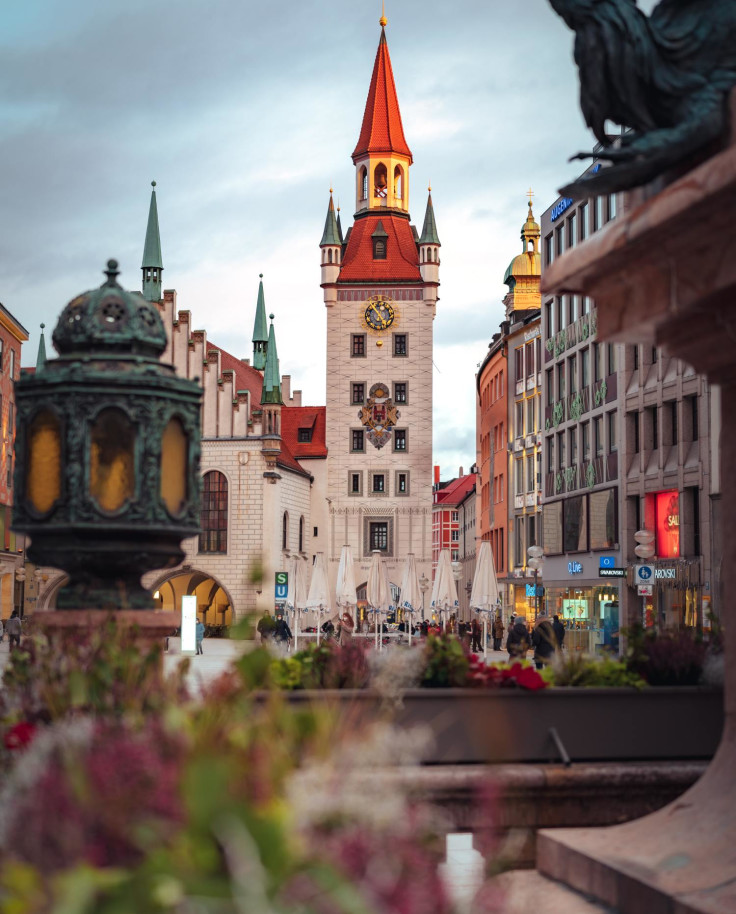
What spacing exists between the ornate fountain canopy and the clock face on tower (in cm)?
7904

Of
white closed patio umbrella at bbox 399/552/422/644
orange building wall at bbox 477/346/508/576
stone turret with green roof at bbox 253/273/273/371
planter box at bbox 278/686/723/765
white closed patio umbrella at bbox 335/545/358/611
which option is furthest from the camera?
stone turret with green roof at bbox 253/273/273/371

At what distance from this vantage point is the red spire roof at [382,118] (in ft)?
301

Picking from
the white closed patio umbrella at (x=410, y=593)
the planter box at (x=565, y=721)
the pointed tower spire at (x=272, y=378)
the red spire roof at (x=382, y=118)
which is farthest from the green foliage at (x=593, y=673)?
the red spire roof at (x=382, y=118)

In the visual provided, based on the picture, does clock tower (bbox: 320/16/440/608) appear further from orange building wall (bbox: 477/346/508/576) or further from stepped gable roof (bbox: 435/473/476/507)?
stepped gable roof (bbox: 435/473/476/507)

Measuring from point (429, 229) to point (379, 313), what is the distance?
7.14m

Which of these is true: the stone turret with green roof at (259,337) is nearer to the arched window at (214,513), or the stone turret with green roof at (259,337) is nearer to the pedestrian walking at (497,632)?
the arched window at (214,513)

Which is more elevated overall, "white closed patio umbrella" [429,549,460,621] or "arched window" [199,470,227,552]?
"arched window" [199,470,227,552]

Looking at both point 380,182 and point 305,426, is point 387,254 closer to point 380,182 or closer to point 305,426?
point 380,182

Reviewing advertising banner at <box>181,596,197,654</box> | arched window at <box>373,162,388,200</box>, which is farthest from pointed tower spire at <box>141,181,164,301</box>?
advertising banner at <box>181,596,197,654</box>

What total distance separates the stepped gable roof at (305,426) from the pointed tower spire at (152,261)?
13.2 metres

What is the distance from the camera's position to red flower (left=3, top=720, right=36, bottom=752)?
4.77 m

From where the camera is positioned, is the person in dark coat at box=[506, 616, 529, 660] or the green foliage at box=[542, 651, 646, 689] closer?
the green foliage at box=[542, 651, 646, 689]

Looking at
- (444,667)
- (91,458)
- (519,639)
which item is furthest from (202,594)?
(91,458)

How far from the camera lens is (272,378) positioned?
78.7 metres
